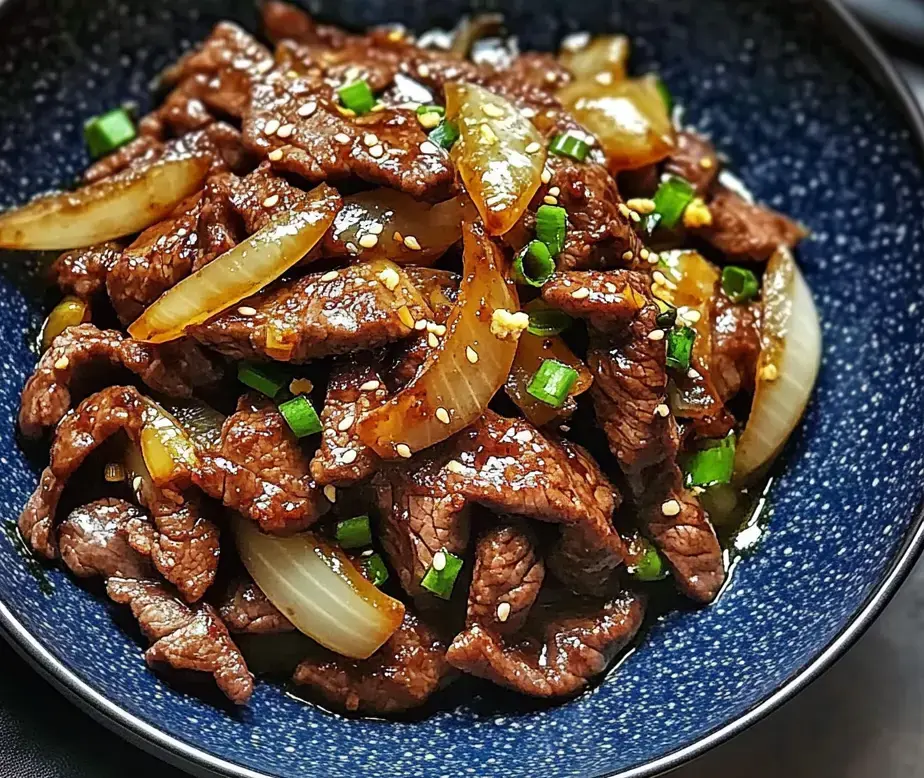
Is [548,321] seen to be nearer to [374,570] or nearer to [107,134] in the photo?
[374,570]

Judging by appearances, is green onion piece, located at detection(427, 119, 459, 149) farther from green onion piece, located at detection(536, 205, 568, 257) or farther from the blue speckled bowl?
the blue speckled bowl

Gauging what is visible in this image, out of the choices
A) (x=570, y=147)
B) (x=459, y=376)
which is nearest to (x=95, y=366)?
(x=459, y=376)

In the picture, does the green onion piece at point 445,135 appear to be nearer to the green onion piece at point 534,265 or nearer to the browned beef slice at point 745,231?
the green onion piece at point 534,265

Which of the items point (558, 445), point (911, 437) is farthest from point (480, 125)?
point (911, 437)

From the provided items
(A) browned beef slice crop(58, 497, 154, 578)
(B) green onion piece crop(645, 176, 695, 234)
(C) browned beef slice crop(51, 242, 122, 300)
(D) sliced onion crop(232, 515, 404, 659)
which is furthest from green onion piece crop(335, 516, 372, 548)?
(B) green onion piece crop(645, 176, 695, 234)

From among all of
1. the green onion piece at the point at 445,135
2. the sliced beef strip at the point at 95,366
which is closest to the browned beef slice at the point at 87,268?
the sliced beef strip at the point at 95,366

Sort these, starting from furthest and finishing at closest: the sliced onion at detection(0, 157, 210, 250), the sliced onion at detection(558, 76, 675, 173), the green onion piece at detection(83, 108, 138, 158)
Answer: the green onion piece at detection(83, 108, 138, 158) → the sliced onion at detection(558, 76, 675, 173) → the sliced onion at detection(0, 157, 210, 250)

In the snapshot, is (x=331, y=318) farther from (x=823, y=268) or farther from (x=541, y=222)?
(x=823, y=268)
